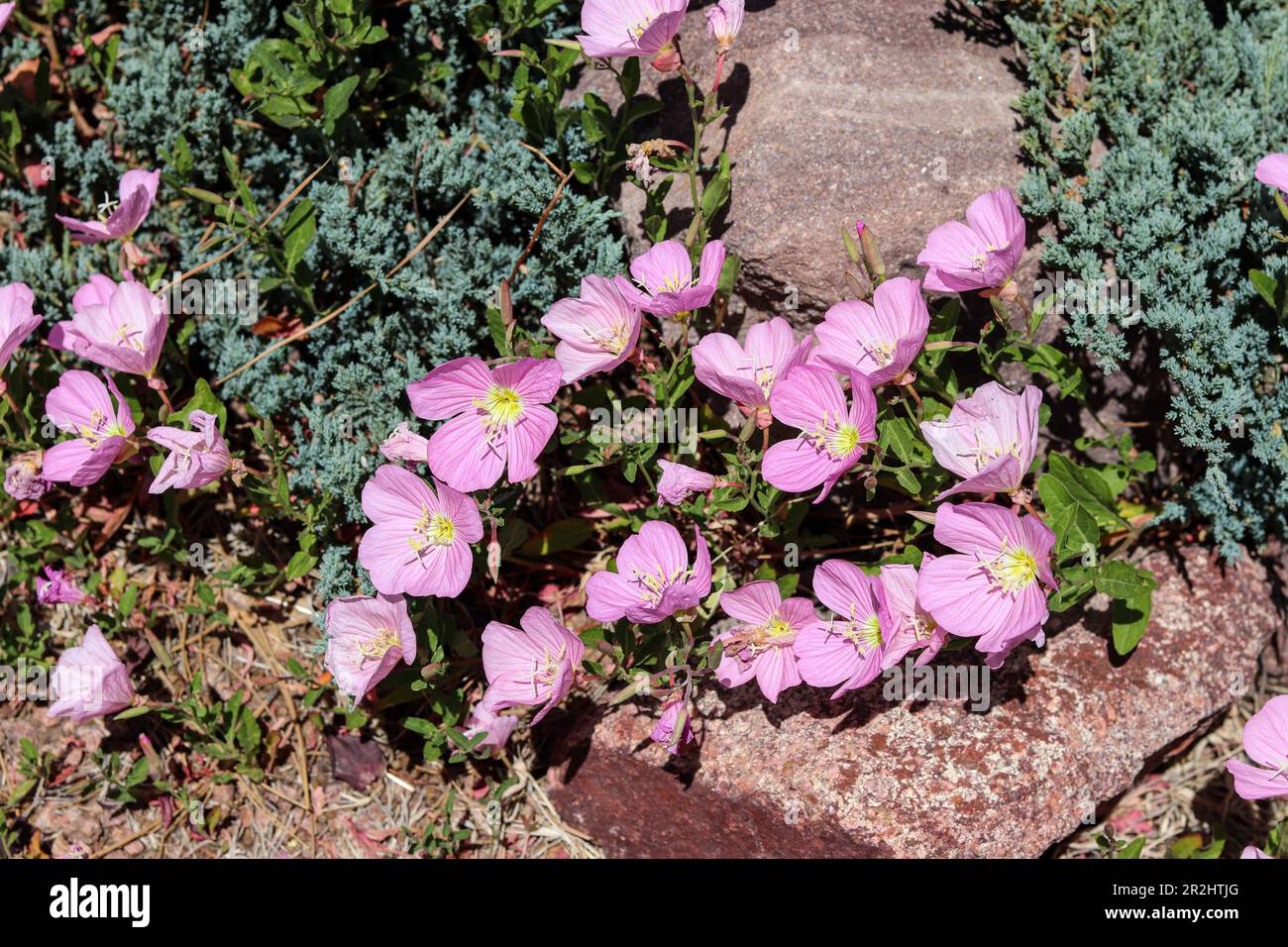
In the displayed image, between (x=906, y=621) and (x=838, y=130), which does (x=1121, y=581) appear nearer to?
(x=906, y=621)

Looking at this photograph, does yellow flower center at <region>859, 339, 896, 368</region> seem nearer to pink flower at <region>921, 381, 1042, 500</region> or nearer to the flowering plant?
the flowering plant

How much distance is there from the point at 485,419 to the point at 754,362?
641 mm

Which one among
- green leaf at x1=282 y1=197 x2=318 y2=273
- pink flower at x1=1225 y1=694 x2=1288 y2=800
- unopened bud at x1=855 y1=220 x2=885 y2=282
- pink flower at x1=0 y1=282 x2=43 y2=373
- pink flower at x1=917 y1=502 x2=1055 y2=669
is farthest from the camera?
green leaf at x1=282 y1=197 x2=318 y2=273

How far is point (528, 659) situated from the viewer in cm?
259

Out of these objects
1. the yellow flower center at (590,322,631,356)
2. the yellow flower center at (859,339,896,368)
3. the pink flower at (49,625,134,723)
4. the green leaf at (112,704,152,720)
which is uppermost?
the yellow flower center at (859,339,896,368)

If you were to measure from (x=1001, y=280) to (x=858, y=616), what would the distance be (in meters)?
0.82

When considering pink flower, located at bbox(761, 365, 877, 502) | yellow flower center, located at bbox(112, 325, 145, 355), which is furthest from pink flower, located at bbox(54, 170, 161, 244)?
pink flower, located at bbox(761, 365, 877, 502)

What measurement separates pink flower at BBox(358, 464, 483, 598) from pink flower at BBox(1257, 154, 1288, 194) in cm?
193

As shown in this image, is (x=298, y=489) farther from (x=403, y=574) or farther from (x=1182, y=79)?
(x=1182, y=79)

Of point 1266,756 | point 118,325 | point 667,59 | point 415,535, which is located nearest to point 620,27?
point 667,59

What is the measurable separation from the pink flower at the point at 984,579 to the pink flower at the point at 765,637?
1.06ft

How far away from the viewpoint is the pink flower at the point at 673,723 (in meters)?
2.48

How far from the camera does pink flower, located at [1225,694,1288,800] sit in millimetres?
2424

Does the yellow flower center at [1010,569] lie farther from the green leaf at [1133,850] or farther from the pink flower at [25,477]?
the pink flower at [25,477]
